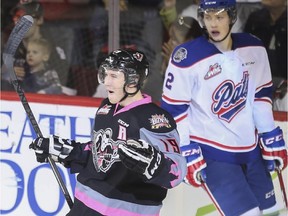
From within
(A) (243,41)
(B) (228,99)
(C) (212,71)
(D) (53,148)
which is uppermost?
(A) (243,41)

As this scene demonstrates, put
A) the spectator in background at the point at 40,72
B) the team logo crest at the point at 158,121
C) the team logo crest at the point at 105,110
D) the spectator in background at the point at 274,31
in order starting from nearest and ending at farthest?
the team logo crest at the point at 158,121
the team logo crest at the point at 105,110
the spectator in background at the point at 274,31
the spectator in background at the point at 40,72

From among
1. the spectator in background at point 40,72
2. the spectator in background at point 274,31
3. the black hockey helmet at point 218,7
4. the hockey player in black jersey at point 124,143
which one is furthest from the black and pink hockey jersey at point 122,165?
the spectator in background at point 40,72

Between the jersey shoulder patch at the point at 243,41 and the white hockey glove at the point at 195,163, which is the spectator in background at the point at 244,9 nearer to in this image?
the jersey shoulder patch at the point at 243,41

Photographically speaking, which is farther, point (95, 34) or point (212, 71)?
point (95, 34)

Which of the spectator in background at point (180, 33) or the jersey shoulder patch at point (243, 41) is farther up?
the jersey shoulder patch at point (243, 41)

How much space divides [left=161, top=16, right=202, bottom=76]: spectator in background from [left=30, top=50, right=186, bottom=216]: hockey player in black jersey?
1534 millimetres

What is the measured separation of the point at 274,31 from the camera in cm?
466

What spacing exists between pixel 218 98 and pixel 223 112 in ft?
0.21

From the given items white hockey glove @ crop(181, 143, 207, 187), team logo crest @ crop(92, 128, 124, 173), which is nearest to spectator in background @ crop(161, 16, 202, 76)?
white hockey glove @ crop(181, 143, 207, 187)

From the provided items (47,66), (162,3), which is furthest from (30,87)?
(162,3)

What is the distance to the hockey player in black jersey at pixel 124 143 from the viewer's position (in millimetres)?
3127

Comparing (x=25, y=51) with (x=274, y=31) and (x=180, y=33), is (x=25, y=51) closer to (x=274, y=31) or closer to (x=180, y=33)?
(x=180, y=33)

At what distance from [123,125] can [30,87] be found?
182 cm

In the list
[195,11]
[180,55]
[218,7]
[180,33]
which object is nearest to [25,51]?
[180,33]
